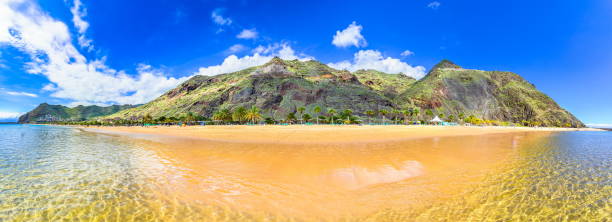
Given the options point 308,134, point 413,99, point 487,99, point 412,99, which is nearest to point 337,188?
point 308,134

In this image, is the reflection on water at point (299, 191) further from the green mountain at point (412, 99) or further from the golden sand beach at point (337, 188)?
the green mountain at point (412, 99)

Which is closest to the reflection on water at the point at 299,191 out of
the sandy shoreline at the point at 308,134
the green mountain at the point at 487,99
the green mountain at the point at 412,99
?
the sandy shoreline at the point at 308,134

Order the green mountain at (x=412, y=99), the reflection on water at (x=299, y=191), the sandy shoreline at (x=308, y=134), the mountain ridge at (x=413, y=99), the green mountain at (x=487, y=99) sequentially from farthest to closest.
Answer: the green mountain at (x=487, y=99) < the green mountain at (x=412, y=99) < the mountain ridge at (x=413, y=99) < the sandy shoreline at (x=308, y=134) < the reflection on water at (x=299, y=191)

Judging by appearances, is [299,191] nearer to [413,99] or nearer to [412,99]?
[413,99]

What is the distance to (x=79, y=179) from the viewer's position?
338 inches

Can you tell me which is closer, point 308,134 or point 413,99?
point 308,134

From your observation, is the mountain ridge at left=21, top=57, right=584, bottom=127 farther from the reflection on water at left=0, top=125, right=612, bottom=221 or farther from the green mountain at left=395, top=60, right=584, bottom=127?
the reflection on water at left=0, top=125, right=612, bottom=221

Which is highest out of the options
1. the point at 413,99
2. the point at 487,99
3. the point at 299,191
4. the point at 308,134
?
the point at 487,99

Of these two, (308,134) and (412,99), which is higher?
(412,99)

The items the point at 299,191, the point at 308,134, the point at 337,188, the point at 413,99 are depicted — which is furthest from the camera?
the point at 413,99

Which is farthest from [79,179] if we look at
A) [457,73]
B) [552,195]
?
[457,73]

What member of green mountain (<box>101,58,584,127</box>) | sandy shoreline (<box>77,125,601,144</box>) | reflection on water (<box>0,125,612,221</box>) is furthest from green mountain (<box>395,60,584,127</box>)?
reflection on water (<box>0,125,612,221</box>)

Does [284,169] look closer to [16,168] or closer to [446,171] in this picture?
[446,171]

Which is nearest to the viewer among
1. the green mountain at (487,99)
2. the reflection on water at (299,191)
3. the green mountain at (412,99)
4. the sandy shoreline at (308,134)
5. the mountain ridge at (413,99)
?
the reflection on water at (299,191)
